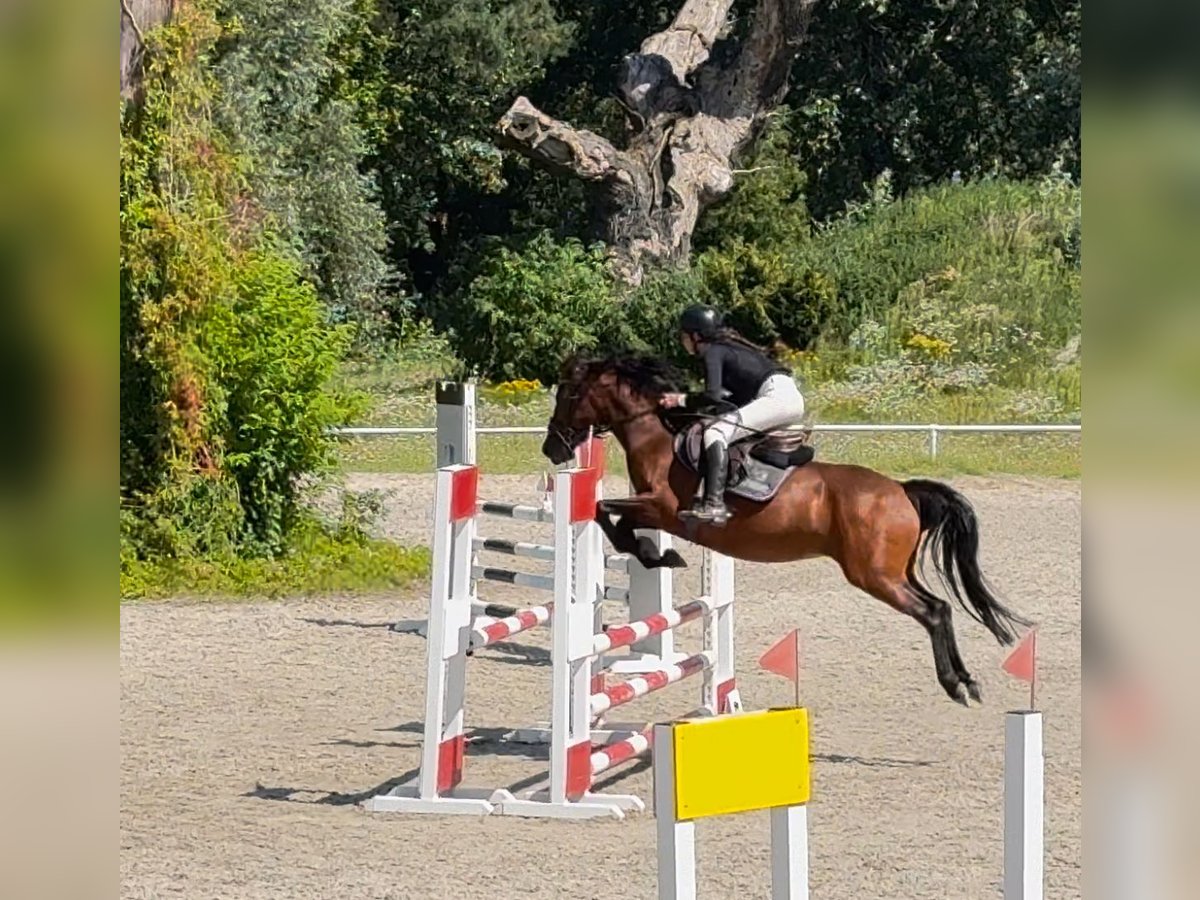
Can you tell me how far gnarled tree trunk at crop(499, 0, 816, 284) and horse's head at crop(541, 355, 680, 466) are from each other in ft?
48.0

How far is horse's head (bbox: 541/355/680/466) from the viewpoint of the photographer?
7.19m

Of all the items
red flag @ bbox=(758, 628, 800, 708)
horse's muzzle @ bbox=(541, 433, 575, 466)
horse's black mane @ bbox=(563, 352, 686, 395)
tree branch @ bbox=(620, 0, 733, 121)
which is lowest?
red flag @ bbox=(758, 628, 800, 708)

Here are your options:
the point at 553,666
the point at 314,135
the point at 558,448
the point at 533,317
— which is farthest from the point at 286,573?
the point at 314,135

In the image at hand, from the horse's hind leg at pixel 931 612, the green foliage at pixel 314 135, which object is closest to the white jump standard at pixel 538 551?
the horse's hind leg at pixel 931 612

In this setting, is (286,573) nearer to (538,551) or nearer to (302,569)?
(302,569)

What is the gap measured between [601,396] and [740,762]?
4.97 m

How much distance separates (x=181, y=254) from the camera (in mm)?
10430

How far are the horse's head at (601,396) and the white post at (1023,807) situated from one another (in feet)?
15.0

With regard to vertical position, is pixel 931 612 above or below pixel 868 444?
below

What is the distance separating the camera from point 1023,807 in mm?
2615

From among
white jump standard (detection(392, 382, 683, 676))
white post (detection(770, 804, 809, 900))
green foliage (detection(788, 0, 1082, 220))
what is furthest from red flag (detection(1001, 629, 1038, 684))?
green foliage (detection(788, 0, 1082, 220))

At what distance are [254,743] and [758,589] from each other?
4.64 metres

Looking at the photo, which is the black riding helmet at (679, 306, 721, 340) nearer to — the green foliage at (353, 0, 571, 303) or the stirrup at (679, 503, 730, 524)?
the stirrup at (679, 503, 730, 524)

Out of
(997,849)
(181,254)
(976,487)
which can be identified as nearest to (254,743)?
(997,849)
